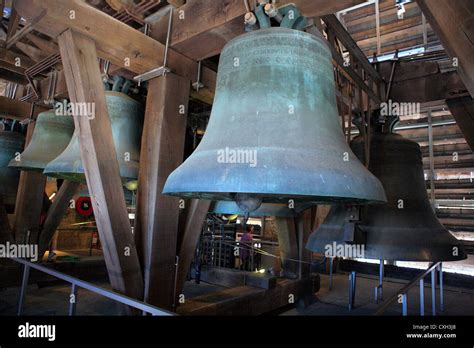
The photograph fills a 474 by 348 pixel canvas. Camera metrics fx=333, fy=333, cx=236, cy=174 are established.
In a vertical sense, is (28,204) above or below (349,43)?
below

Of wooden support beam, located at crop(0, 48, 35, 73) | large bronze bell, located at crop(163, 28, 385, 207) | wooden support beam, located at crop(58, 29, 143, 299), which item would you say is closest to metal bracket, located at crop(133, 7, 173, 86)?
wooden support beam, located at crop(58, 29, 143, 299)

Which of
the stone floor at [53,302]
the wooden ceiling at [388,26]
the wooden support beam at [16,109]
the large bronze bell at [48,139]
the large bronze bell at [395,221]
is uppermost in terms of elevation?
the wooden ceiling at [388,26]

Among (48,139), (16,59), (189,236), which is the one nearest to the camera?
(189,236)

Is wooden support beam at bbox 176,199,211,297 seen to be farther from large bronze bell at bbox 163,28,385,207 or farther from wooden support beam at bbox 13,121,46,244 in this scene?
wooden support beam at bbox 13,121,46,244

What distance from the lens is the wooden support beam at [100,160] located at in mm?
2217

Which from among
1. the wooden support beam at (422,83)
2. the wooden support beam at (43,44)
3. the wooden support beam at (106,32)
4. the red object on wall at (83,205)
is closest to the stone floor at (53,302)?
the wooden support beam at (106,32)

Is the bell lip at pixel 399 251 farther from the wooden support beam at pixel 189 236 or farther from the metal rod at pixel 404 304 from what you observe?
the wooden support beam at pixel 189 236

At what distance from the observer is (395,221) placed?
254 centimetres

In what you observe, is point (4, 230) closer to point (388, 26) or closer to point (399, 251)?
point (399, 251)

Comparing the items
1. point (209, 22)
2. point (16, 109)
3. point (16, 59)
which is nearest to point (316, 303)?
point (209, 22)

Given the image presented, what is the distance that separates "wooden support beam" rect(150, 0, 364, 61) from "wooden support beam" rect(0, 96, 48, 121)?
268 centimetres

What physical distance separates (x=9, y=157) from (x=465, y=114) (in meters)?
5.73

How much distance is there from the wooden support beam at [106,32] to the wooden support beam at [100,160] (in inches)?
3.1

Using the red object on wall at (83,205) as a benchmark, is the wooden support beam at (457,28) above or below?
above
